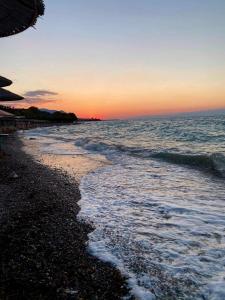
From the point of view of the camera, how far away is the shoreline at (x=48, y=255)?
361 centimetres

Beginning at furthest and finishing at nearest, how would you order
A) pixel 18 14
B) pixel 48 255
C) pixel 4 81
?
pixel 4 81, pixel 18 14, pixel 48 255

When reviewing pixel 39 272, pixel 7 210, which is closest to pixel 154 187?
pixel 7 210

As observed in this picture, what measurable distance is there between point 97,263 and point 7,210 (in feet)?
9.09

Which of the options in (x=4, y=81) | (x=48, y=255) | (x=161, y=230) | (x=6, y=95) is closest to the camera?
(x=48, y=255)

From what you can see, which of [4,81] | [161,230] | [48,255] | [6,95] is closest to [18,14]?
[48,255]

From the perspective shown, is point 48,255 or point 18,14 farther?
point 18,14

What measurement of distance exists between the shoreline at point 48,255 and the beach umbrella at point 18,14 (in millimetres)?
3572

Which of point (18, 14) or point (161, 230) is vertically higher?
point (18, 14)

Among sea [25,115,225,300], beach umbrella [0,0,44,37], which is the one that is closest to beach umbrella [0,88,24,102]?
sea [25,115,225,300]

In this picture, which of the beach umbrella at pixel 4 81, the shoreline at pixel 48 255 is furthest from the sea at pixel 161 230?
the beach umbrella at pixel 4 81

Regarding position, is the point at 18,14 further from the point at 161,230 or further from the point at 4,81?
the point at 4,81

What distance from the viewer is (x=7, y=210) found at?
6.42m

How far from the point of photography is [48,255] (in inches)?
175

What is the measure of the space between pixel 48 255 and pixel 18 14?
430 centimetres
